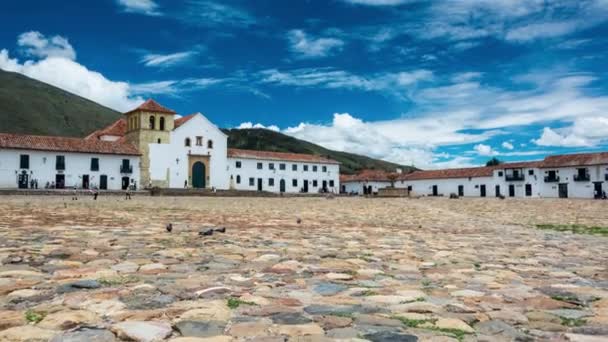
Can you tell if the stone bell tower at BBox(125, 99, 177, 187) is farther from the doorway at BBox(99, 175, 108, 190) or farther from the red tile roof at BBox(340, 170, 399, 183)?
the red tile roof at BBox(340, 170, 399, 183)

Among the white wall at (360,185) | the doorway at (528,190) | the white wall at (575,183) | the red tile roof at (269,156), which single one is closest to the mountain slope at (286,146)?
the white wall at (360,185)

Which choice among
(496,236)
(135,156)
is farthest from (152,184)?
(496,236)

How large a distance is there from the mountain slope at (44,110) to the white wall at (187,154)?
49.3 m

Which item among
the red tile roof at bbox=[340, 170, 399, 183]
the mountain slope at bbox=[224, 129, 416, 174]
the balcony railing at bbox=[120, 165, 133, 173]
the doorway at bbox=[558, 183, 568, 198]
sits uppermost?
the mountain slope at bbox=[224, 129, 416, 174]

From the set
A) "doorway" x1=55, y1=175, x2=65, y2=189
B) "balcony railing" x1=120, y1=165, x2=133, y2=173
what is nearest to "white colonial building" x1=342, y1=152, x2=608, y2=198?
"balcony railing" x1=120, y1=165, x2=133, y2=173

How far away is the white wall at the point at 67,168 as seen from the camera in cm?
3966

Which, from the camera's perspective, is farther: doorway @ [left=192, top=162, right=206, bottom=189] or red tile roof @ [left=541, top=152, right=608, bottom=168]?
red tile roof @ [left=541, top=152, right=608, bottom=168]

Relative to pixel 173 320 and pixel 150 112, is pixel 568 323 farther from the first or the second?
pixel 150 112

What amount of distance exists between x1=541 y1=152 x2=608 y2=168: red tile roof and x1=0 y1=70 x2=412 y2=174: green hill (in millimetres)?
37088

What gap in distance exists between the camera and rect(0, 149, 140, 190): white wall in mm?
39656

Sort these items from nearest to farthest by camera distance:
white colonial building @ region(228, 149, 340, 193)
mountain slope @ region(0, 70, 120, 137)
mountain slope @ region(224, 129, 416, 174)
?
white colonial building @ region(228, 149, 340, 193) < mountain slope @ region(0, 70, 120, 137) < mountain slope @ region(224, 129, 416, 174)

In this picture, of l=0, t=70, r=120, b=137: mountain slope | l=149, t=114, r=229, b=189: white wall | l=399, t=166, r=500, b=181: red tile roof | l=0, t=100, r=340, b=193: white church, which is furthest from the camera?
l=0, t=70, r=120, b=137: mountain slope

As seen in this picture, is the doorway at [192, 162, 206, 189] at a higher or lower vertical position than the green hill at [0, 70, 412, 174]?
lower

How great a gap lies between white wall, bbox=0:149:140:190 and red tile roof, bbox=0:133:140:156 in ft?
1.31
